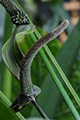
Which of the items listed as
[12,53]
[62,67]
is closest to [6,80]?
[62,67]

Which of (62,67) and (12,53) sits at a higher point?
(12,53)

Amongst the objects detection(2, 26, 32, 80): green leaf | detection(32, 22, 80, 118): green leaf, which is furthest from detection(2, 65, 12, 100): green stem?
detection(2, 26, 32, 80): green leaf

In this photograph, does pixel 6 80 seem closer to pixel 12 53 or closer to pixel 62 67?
pixel 62 67

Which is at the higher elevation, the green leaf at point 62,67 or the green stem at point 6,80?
the green stem at point 6,80

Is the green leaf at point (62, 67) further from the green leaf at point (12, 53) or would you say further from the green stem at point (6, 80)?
the green leaf at point (12, 53)

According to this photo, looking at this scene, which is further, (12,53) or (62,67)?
(62,67)

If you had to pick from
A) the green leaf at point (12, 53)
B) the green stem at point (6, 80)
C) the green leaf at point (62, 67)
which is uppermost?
the green leaf at point (12, 53)

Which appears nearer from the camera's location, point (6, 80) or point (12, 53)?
point (12, 53)

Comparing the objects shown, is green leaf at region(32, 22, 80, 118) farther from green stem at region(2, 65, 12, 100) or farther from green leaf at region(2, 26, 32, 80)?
green leaf at region(2, 26, 32, 80)

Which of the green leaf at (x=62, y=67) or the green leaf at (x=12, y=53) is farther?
the green leaf at (x=62, y=67)

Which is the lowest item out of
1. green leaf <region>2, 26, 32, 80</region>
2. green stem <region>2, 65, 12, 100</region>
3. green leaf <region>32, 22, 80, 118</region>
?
green leaf <region>32, 22, 80, 118</region>

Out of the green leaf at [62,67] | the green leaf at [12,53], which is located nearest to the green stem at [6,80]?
the green leaf at [62,67]

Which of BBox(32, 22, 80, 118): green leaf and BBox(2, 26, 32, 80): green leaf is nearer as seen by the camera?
BBox(2, 26, 32, 80): green leaf
